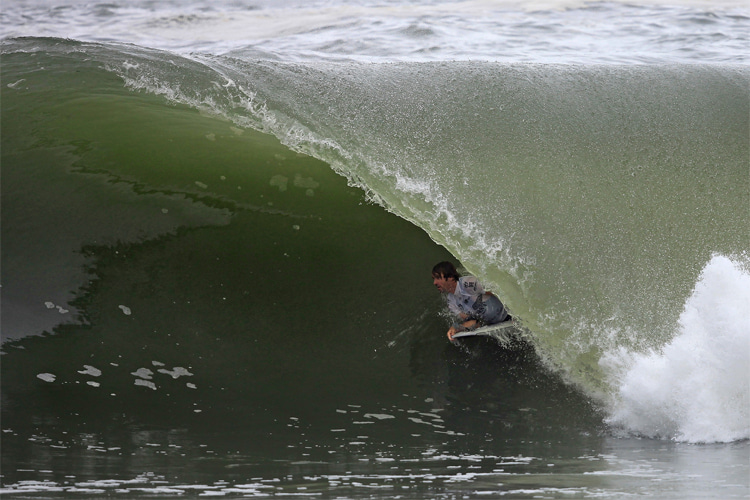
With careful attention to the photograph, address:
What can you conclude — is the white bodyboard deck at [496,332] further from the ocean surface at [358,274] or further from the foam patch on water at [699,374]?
the foam patch on water at [699,374]

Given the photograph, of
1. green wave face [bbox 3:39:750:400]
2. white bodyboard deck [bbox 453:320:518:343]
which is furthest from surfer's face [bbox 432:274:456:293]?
white bodyboard deck [bbox 453:320:518:343]

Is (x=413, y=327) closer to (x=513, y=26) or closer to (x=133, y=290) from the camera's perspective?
(x=133, y=290)

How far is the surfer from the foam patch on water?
505mm

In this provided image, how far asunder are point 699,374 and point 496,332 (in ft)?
2.71

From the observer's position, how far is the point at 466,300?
3.16m

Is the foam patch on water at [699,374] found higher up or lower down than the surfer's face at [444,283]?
lower down

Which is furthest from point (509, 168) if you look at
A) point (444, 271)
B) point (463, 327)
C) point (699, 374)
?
point (699, 374)

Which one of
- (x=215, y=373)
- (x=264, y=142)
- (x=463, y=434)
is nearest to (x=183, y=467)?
(x=215, y=373)

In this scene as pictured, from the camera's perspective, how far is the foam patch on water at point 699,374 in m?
2.72

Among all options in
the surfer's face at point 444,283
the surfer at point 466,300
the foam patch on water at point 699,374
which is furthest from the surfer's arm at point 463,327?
the foam patch on water at point 699,374

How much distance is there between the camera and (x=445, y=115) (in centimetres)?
375

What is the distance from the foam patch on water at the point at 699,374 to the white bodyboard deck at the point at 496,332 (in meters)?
0.41

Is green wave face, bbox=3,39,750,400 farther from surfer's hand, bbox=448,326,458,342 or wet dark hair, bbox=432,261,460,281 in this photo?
surfer's hand, bbox=448,326,458,342

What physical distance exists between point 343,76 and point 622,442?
2.34 meters
